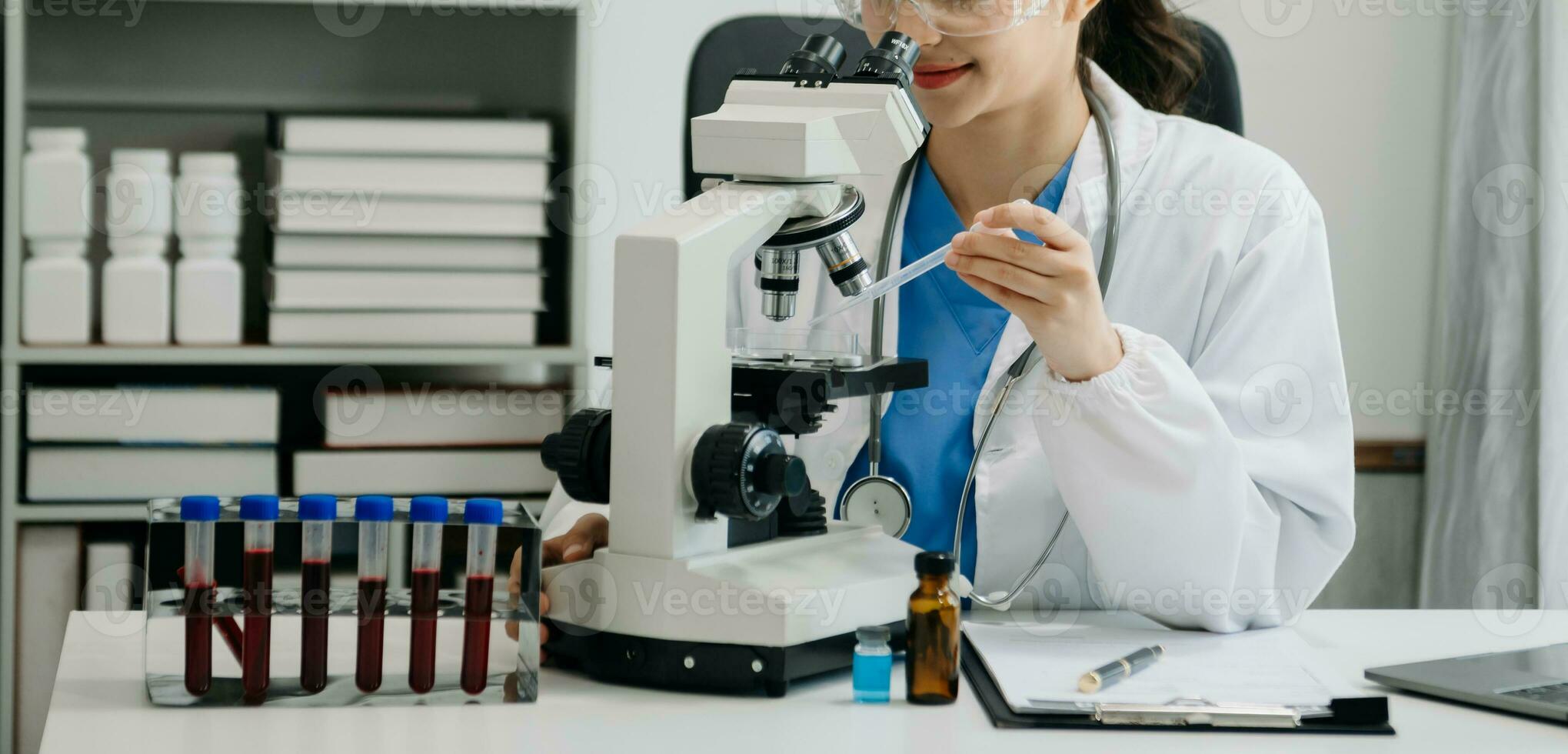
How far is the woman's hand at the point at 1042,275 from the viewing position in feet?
3.12

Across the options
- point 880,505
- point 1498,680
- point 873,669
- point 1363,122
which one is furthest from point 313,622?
point 1363,122

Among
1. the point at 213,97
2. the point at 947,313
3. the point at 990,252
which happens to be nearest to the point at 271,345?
the point at 213,97

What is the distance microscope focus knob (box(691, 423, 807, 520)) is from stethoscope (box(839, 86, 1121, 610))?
0.18m

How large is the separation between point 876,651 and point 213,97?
162 centimetres

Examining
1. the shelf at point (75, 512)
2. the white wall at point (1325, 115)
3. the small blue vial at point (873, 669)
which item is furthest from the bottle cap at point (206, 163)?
the small blue vial at point (873, 669)

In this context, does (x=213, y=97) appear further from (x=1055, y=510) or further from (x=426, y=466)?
(x=1055, y=510)

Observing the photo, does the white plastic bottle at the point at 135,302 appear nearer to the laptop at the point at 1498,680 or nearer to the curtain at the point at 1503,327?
the laptop at the point at 1498,680

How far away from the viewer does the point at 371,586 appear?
0.86m

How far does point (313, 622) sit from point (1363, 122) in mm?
1937

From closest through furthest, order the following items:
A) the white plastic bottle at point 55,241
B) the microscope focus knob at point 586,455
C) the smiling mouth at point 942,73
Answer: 1. the microscope focus knob at point 586,455
2. the smiling mouth at point 942,73
3. the white plastic bottle at point 55,241

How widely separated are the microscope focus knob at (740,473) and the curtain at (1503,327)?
4.79ft

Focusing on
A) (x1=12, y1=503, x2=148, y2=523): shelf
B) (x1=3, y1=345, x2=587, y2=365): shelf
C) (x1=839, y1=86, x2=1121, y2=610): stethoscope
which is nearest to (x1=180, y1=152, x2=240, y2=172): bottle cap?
(x1=3, y1=345, x2=587, y2=365): shelf

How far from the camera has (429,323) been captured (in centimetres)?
190

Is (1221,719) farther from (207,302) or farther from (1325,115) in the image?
(1325,115)
